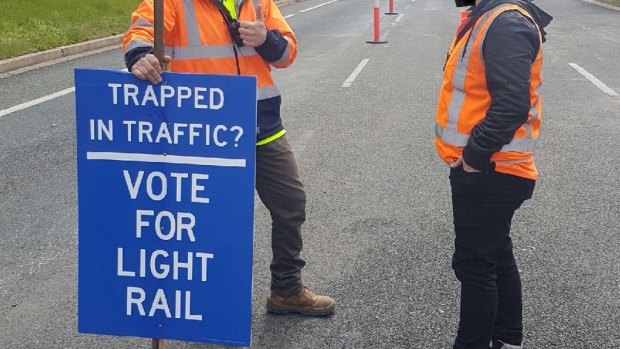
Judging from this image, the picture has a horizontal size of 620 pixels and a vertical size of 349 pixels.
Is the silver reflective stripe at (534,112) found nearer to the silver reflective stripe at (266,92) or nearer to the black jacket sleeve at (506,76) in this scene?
the black jacket sleeve at (506,76)

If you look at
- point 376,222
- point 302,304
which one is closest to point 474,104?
point 302,304

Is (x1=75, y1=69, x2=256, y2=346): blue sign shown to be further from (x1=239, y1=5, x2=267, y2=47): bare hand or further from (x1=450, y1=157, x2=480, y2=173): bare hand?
(x1=450, y1=157, x2=480, y2=173): bare hand

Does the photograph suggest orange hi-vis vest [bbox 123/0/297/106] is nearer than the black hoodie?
No

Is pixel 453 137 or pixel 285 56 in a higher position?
pixel 285 56

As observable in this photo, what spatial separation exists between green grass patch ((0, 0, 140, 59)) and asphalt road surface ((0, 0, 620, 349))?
7.51ft

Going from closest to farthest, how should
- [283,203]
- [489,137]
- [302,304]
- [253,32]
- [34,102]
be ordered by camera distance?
[489,137] → [253,32] → [283,203] → [302,304] → [34,102]

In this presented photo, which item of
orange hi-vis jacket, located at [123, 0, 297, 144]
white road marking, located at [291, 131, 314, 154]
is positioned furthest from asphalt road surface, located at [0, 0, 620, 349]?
orange hi-vis jacket, located at [123, 0, 297, 144]

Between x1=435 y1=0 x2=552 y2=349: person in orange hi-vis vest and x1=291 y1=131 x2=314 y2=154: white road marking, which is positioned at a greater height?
x1=435 y1=0 x2=552 y2=349: person in orange hi-vis vest

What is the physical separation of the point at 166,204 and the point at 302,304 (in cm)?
127

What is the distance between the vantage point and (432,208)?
17.2ft

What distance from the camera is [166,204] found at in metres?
2.52

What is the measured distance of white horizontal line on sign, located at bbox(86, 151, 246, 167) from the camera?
2.48 m

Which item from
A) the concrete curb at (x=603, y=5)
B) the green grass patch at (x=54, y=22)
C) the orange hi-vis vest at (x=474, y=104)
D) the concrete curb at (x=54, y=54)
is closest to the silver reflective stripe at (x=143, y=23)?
the orange hi-vis vest at (x=474, y=104)

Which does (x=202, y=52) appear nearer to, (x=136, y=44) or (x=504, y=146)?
(x=136, y=44)
